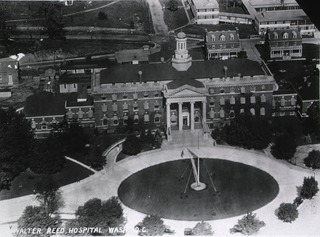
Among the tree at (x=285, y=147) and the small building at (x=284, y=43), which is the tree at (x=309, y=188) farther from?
the small building at (x=284, y=43)

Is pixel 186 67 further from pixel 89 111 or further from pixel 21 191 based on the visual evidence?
pixel 21 191

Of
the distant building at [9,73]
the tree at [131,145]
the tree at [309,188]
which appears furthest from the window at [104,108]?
the tree at [309,188]

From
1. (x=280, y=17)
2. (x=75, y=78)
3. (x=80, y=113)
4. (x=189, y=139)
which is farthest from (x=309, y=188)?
(x=280, y=17)

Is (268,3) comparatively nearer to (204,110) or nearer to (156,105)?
(204,110)

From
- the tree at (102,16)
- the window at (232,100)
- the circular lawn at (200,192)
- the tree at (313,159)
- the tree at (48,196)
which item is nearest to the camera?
the tree at (48,196)

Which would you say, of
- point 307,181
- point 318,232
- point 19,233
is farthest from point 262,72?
point 19,233
